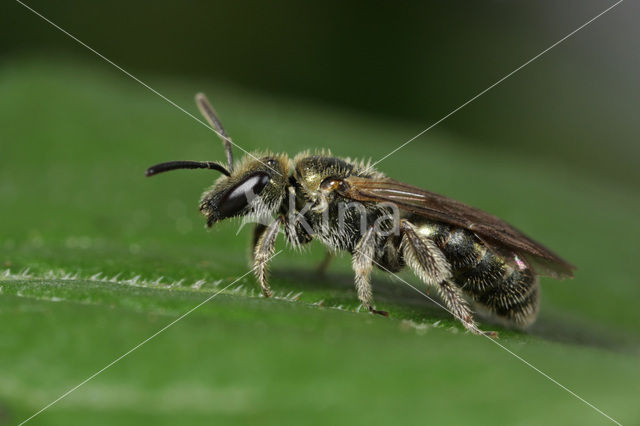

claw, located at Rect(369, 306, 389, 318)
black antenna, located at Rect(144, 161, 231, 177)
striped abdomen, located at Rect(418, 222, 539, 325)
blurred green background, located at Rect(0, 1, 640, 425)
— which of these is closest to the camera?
blurred green background, located at Rect(0, 1, 640, 425)

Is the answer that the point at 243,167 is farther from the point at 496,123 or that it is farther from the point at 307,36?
the point at 496,123

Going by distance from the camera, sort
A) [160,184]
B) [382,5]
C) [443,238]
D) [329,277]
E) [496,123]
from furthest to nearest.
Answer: [496,123] < [382,5] < [160,184] < [329,277] < [443,238]

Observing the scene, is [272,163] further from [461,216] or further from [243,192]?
[461,216]

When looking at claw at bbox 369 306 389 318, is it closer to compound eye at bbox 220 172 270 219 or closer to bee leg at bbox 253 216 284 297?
bee leg at bbox 253 216 284 297

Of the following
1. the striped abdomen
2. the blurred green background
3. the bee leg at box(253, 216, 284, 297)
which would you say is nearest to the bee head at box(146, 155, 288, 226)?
the bee leg at box(253, 216, 284, 297)

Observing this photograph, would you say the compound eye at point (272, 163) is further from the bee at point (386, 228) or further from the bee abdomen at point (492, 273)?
the bee abdomen at point (492, 273)

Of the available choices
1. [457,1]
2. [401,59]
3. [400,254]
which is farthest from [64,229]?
[457,1]

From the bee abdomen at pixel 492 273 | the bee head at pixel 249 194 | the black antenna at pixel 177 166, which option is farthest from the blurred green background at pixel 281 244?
the black antenna at pixel 177 166
